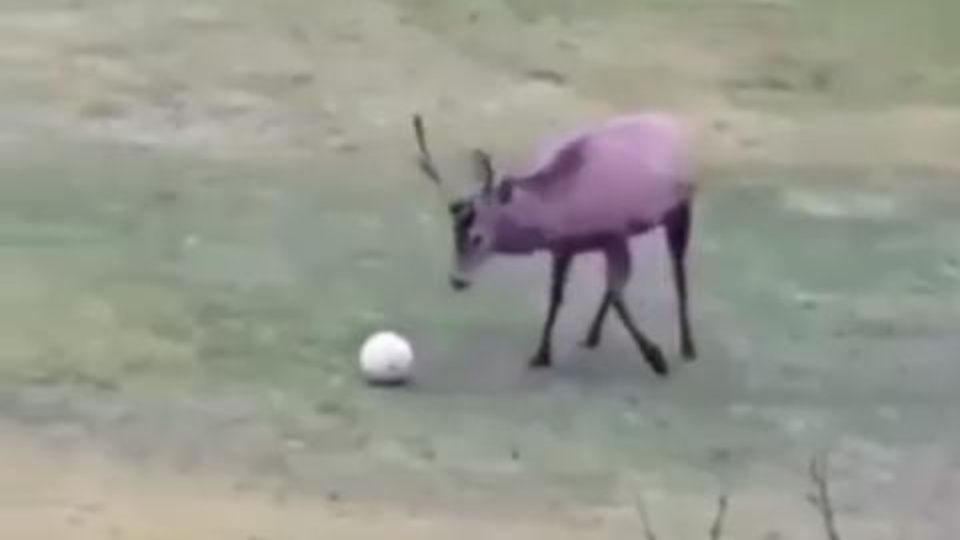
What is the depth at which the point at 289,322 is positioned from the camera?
6.93 m

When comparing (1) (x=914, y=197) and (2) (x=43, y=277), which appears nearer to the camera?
(2) (x=43, y=277)

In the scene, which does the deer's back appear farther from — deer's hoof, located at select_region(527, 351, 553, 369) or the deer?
deer's hoof, located at select_region(527, 351, 553, 369)

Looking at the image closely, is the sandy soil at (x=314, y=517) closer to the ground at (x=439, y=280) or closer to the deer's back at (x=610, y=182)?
the ground at (x=439, y=280)

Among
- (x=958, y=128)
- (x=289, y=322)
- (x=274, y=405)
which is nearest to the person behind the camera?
(x=274, y=405)

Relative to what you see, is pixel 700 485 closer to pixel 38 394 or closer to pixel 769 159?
pixel 38 394

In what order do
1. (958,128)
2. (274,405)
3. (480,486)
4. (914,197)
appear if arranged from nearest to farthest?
(480,486), (274,405), (914,197), (958,128)

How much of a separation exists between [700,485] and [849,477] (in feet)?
1.09

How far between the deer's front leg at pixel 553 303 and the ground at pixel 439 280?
0.06 m

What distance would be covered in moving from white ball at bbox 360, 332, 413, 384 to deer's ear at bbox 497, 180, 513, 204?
0.41 metres

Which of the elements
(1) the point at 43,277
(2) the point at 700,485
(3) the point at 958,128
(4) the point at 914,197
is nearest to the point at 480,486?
(2) the point at 700,485

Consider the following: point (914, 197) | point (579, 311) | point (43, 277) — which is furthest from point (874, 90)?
point (43, 277)

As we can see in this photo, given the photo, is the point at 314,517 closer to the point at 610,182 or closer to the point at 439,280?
the point at 610,182

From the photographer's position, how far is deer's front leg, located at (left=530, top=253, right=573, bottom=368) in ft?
21.5

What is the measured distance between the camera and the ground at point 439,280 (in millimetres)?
5914
